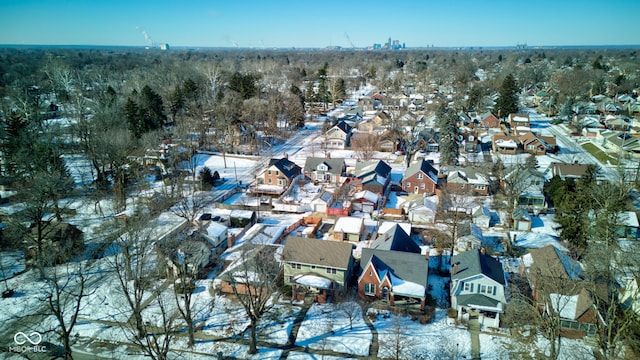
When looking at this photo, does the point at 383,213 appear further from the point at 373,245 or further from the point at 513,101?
the point at 513,101

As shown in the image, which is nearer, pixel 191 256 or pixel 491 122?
pixel 191 256

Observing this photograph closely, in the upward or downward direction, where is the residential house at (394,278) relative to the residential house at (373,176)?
downward

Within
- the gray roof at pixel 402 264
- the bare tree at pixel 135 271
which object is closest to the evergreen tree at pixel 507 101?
the gray roof at pixel 402 264

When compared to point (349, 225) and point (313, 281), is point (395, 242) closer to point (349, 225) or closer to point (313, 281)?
point (349, 225)

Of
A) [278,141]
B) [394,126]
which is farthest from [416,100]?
[278,141]

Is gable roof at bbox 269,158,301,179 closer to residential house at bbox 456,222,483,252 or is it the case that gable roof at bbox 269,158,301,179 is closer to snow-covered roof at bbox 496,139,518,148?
residential house at bbox 456,222,483,252

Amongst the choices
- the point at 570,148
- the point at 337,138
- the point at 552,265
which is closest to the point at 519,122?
the point at 570,148

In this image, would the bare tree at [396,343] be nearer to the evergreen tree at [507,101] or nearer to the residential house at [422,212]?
the residential house at [422,212]
